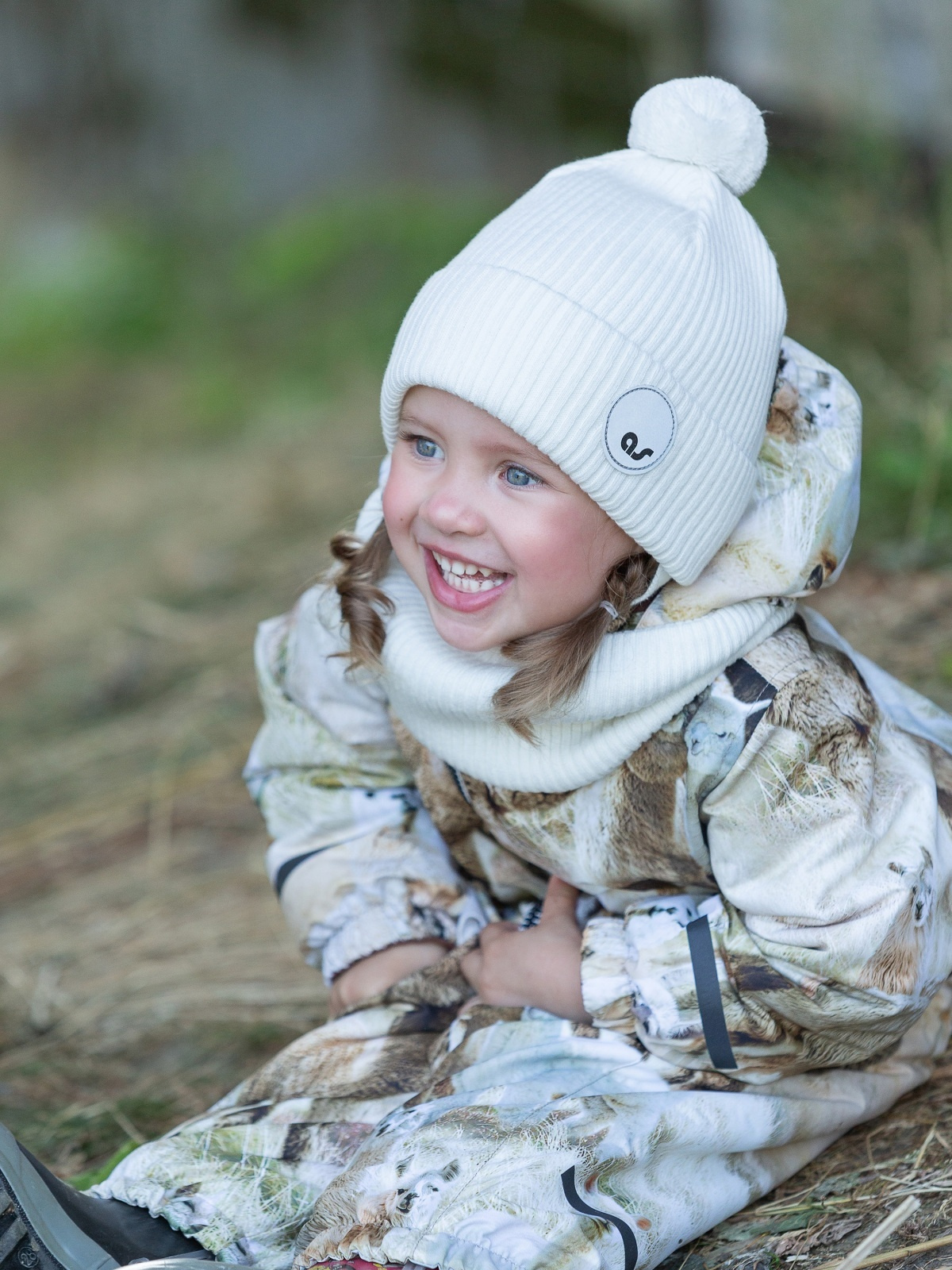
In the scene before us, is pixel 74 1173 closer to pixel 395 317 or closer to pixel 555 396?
pixel 555 396

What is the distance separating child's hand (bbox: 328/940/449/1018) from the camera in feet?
6.19

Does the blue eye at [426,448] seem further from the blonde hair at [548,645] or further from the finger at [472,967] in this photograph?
the finger at [472,967]

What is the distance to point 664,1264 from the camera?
1.55m

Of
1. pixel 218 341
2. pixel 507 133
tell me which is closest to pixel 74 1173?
pixel 218 341

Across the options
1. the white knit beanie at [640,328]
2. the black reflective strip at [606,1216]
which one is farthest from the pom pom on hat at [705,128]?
the black reflective strip at [606,1216]

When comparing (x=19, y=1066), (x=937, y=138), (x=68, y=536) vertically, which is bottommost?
(x=68, y=536)

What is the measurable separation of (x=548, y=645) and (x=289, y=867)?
2.06ft

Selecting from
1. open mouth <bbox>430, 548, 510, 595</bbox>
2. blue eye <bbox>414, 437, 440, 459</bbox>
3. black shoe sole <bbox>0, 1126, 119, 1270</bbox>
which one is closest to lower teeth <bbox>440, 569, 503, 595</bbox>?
open mouth <bbox>430, 548, 510, 595</bbox>

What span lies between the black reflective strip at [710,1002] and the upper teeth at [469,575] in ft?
1.55

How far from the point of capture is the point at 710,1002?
1.56m

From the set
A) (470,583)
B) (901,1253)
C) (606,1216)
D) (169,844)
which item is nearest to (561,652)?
(470,583)

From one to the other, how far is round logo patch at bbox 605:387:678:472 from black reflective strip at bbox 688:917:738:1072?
1.78ft

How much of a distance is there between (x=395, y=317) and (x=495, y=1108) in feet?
17.8

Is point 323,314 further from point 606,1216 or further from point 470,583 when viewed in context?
point 606,1216
